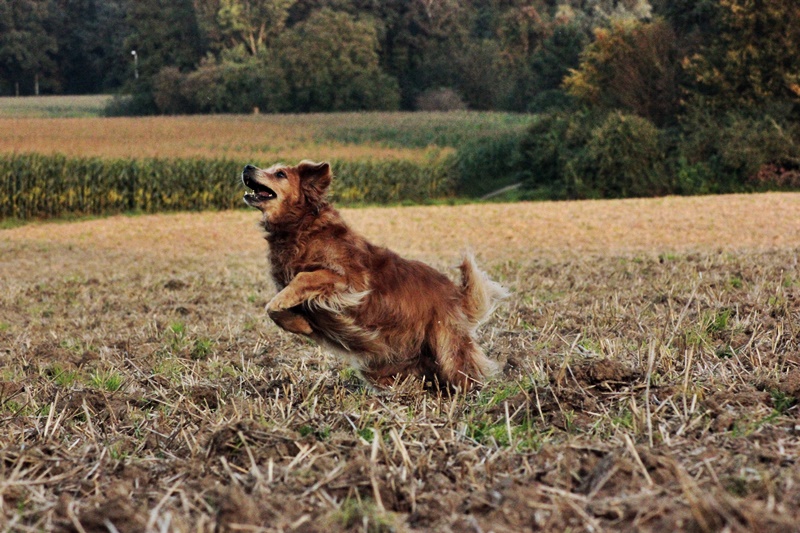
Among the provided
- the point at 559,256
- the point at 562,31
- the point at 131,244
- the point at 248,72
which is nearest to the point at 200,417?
the point at 559,256

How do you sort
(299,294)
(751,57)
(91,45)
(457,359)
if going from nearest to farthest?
1. (299,294)
2. (457,359)
3. (751,57)
4. (91,45)

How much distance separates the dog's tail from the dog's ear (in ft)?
3.56

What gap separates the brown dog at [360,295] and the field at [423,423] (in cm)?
25

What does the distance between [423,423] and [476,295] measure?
1749mm

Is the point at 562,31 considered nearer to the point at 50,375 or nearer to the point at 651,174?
the point at 651,174

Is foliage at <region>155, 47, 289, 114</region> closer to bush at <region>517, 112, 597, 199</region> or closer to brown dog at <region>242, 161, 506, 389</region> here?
bush at <region>517, 112, 597, 199</region>

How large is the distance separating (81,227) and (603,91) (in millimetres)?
23361

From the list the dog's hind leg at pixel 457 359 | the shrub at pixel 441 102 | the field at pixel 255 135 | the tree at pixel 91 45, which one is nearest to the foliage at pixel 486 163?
the field at pixel 255 135

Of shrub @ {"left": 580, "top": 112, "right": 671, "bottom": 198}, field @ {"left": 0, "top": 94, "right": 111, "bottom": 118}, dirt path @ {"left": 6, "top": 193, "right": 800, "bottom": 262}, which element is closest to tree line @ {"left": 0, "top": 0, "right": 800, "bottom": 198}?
shrub @ {"left": 580, "top": 112, "right": 671, "bottom": 198}

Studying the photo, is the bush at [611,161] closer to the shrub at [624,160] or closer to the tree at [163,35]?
the shrub at [624,160]

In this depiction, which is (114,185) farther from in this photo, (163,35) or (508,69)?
(508,69)

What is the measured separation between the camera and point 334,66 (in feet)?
195

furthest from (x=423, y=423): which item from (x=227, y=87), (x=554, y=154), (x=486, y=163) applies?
(x=227, y=87)

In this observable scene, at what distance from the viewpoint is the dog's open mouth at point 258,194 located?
584 centimetres
